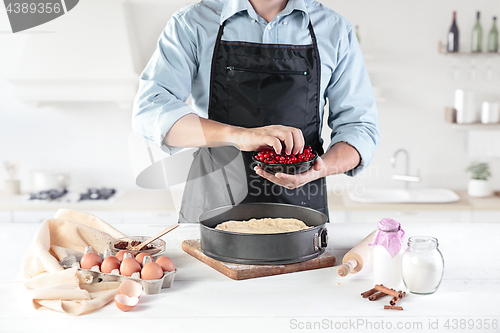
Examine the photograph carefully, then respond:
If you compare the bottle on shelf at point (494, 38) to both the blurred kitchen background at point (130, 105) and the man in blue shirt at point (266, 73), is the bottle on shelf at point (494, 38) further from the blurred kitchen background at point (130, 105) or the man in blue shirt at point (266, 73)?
the man in blue shirt at point (266, 73)

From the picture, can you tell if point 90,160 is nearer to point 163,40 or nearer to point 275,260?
point 163,40

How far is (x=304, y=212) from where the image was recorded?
1475mm

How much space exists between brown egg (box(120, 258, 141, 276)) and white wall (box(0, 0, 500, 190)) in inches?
97.0

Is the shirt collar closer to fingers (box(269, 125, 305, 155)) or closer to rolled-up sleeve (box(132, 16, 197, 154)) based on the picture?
rolled-up sleeve (box(132, 16, 197, 154))

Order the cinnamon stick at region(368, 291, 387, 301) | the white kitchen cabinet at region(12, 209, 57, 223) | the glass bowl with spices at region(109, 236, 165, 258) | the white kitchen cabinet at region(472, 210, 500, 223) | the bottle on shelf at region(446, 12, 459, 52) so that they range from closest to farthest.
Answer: the cinnamon stick at region(368, 291, 387, 301) < the glass bowl with spices at region(109, 236, 165, 258) < the white kitchen cabinet at region(472, 210, 500, 223) < the white kitchen cabinet at region(12, 209, 57, 223) < the bottle on shelf at region(446, 12, 459, 52)

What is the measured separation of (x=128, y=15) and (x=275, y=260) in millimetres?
2645

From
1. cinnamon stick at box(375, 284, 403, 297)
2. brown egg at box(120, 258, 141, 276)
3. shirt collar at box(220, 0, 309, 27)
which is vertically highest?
shirt collar at box(220, 0, 309, 27)

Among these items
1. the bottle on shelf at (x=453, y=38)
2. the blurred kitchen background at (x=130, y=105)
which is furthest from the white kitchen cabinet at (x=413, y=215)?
the bottle on shelf at (x=453, y=38)

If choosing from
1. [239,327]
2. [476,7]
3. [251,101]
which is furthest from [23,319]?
[476,7]

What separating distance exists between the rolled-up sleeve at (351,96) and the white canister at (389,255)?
606 mm

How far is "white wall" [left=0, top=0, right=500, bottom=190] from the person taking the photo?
11.3 ft

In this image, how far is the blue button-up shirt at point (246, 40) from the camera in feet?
5.28

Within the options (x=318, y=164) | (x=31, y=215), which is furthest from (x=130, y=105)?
(x=318, y=164)

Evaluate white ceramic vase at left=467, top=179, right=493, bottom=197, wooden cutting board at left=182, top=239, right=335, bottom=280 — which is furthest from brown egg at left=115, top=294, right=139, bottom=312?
white ceramic vase at left=467, top=179, right=493, bottom=197
